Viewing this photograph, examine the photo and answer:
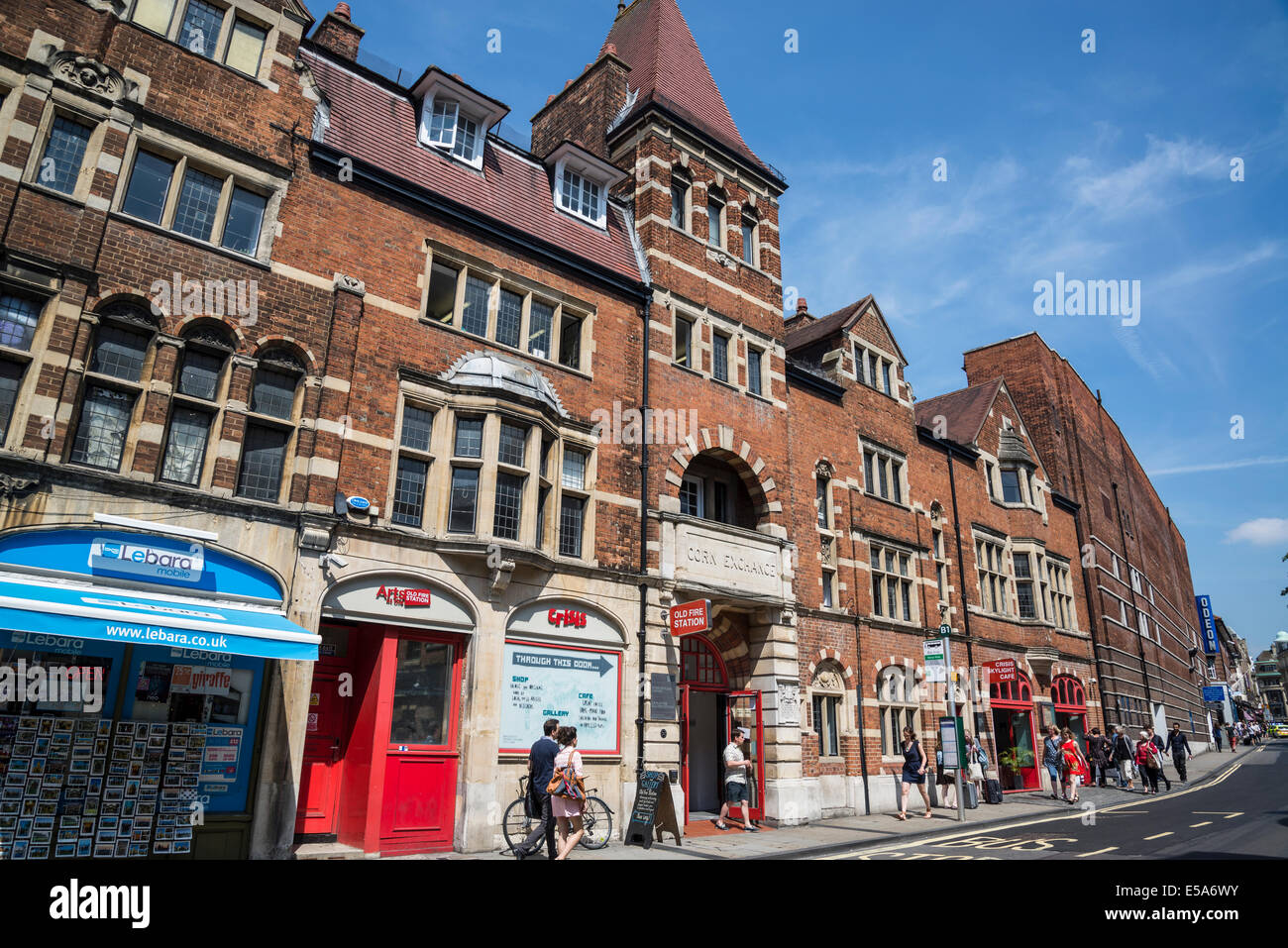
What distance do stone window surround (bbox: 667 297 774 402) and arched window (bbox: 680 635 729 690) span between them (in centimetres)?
648

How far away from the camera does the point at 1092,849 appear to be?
488 inches

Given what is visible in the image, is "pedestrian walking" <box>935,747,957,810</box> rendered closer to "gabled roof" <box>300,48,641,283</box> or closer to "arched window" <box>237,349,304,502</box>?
"gabled roof" <box>300,48,641,283</box>

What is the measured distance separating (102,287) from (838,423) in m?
18.3

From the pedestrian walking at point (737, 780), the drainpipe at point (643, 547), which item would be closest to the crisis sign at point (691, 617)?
the drainpipe at point (643, 547)

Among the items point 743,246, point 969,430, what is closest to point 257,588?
point 743,246

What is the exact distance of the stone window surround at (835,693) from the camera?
19.8m

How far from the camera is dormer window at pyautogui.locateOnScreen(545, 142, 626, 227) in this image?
1845 cm

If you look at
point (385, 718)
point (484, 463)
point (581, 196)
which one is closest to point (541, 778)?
point (385, 718)

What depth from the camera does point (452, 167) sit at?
16.4 metres

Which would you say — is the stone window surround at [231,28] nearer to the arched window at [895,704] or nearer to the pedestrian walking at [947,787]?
the arched window at [895,704]

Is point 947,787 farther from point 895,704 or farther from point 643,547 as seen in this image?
point 643,547
